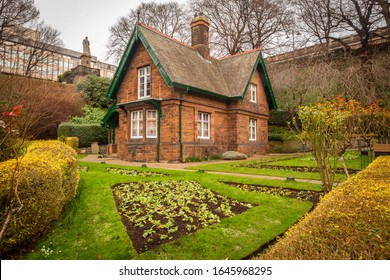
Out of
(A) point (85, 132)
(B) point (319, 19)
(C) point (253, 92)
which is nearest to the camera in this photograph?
(C) point (253, 92)

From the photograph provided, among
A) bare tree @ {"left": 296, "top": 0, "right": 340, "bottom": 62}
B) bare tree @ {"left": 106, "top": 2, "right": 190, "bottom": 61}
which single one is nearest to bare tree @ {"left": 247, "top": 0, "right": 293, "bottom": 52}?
bare tree @ {"left": 296, "top": 0, "right": 340, "bottom": 62}

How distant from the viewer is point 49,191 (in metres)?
3.97

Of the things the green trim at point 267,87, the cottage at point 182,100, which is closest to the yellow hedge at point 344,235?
the cottage at point 182,100

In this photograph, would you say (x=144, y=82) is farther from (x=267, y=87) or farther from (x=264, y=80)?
(x=267, y=87)

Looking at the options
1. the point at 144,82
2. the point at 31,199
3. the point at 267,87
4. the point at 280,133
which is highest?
the point at 267,87

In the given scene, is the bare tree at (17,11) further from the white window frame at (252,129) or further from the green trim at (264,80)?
the white window frame at (252,129)

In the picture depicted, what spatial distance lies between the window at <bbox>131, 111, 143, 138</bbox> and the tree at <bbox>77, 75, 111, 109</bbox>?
50.1 feet

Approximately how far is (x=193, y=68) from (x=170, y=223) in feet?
49.6

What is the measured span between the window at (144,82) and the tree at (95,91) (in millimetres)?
15060

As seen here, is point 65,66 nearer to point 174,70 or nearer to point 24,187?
point 174,70

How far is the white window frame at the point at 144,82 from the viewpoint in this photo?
1670cm

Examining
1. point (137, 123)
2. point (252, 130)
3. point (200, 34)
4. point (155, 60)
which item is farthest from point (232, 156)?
point (200, 34)

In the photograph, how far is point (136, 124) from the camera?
666 inches

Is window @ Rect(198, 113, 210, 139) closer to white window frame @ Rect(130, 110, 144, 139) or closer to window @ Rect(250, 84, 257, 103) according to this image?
white window frame @ Rect(130, 110, 144, 139)
